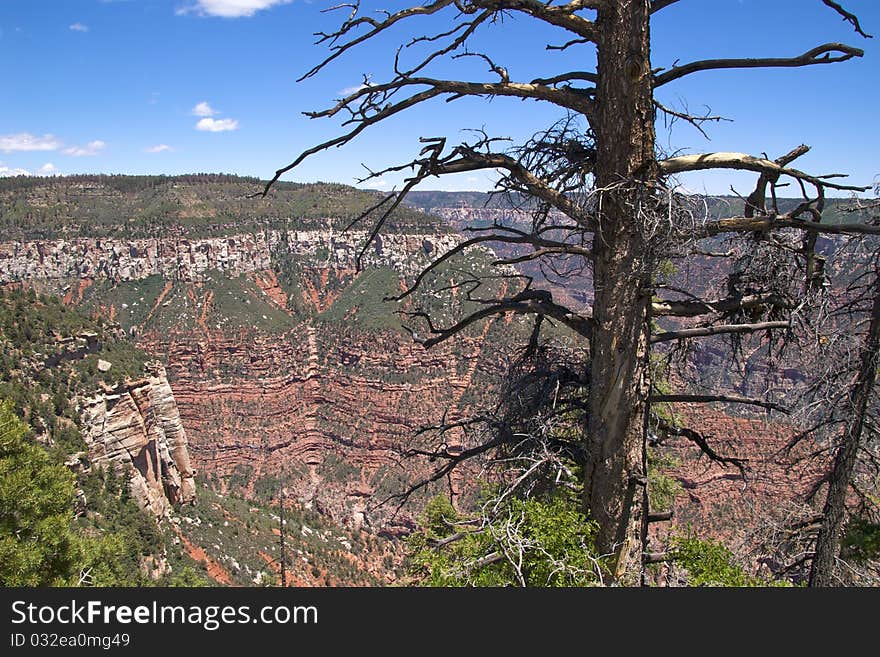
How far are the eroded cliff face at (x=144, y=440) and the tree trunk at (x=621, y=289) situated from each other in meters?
30.0

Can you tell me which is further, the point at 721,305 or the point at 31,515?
the point at 31,515

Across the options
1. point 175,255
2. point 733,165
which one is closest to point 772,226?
point 733,165

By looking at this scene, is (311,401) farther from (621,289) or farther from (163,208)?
(621,289)

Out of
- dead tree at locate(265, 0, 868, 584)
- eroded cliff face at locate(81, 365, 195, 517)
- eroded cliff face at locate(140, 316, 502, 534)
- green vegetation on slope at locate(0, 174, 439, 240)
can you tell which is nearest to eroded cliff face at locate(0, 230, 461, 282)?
green vegetation on slope at locate(0, 174, 439, 240)

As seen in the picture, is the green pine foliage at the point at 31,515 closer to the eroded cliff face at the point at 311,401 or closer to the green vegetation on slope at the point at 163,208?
the eroded cliff face at the point at 311,401

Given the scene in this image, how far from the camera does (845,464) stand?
20.9ft

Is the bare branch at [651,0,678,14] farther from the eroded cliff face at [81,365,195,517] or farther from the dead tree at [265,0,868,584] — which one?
the eroded cliff face at [81,365,195,517]

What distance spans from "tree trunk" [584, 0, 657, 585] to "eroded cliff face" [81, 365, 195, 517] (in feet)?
98.4

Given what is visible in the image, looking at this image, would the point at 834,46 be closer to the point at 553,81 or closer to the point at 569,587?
the point at 553,81

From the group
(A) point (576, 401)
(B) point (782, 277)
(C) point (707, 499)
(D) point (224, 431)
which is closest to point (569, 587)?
(A) point (576, 401)

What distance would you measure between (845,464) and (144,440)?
3496cm

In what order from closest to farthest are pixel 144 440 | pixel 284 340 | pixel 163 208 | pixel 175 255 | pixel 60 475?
pixel 60 475
pixel 144 440
pixel 175 255
pixel 284 340
pixel 163 208

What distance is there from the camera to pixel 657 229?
3346 millimetres

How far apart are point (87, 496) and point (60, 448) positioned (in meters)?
2.64
